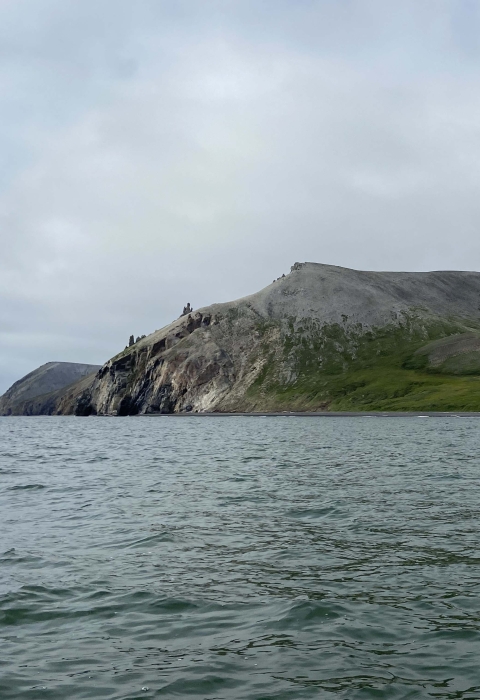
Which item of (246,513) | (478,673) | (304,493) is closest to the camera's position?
(478,673)

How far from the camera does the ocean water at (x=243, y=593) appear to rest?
40.2 feet

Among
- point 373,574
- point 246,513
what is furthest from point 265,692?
point 246,513

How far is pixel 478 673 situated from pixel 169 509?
20005mm

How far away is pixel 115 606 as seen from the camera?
16578 mm

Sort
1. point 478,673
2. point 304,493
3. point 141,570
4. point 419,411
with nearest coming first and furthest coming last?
point 478,673 < point 141,570 < point 304,493 < point 419,411

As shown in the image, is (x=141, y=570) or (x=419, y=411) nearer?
(x=141, y=570)

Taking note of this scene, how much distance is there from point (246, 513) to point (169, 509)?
3.87m

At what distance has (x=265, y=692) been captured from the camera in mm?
11602

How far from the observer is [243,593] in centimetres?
1745

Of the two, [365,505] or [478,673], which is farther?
[365,505]

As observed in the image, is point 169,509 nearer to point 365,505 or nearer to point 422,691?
point 365,505

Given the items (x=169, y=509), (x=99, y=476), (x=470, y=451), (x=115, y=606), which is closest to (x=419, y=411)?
(x=470, y=451)

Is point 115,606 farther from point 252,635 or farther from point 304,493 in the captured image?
point 304,493

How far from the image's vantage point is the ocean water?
12.2 metres
